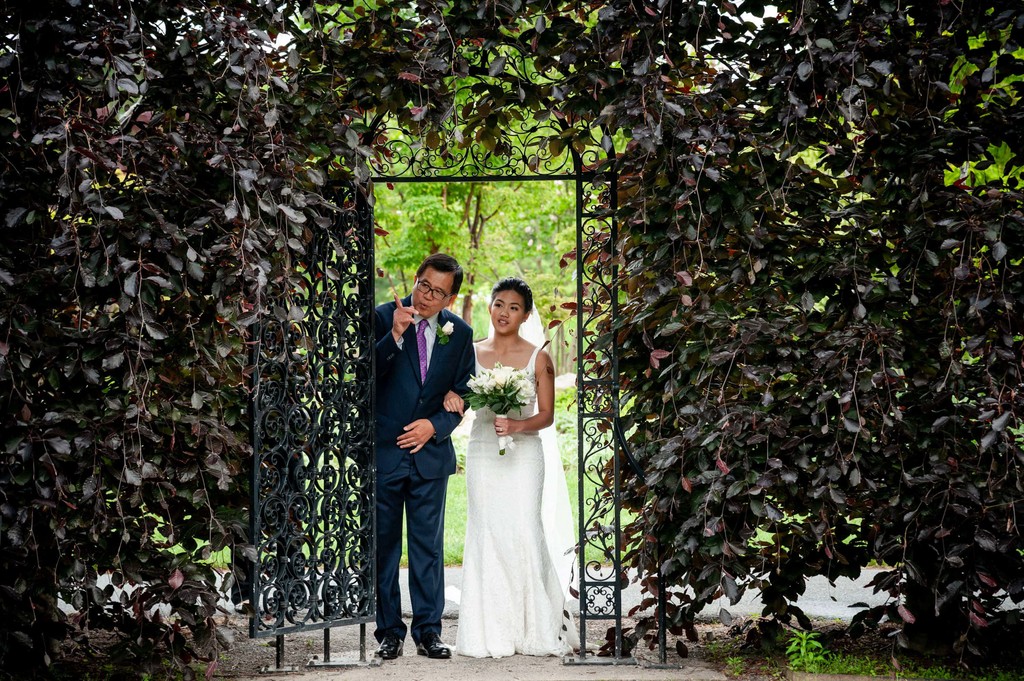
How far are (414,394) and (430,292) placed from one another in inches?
22.9

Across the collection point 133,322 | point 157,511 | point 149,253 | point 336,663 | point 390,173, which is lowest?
point 336,663

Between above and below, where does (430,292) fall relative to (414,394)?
above

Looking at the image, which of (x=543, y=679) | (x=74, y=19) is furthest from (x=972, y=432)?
(x=74, y=19)

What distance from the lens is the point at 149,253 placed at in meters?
4.55

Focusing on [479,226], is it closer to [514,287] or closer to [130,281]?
[514,287]

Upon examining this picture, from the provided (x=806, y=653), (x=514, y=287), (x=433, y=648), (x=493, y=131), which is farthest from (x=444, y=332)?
(x=806, y=653)

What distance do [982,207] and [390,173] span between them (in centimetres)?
300

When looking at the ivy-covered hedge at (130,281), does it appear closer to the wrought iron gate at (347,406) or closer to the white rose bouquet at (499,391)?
the wrought iron gate at (347,406)

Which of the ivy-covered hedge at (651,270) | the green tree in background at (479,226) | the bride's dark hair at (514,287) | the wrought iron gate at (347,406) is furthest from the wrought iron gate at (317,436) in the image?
the green tree in background at (479,226)

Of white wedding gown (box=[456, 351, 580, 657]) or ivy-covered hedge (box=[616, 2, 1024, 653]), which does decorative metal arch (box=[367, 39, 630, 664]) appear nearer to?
ivy-covered hedge (box=[616, 2, 1024, 653])

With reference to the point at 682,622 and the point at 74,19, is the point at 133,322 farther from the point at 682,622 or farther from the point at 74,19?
the point at 682,622

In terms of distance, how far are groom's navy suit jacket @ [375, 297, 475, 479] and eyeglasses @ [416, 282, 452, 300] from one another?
0.19m

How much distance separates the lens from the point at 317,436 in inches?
201

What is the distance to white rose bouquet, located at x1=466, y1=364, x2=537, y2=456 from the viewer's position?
554cm
